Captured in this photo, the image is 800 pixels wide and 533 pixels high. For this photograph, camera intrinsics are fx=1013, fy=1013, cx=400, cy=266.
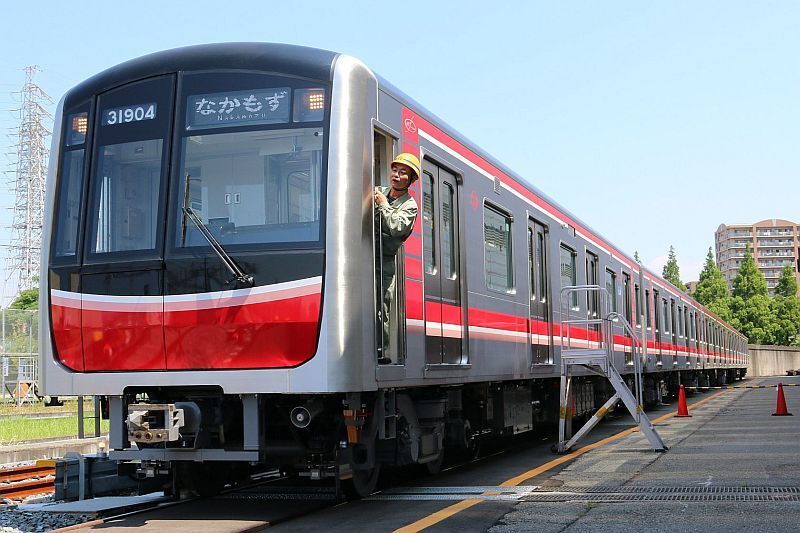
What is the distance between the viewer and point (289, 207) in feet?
24.2

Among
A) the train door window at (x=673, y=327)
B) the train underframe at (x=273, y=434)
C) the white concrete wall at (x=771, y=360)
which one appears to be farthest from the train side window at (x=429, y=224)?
the white concrete wall at (x=771, y=360)

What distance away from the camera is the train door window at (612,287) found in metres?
18.3

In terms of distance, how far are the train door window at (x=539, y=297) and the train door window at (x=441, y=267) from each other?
2961mm

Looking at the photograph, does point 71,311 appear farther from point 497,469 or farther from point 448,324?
point 497,469

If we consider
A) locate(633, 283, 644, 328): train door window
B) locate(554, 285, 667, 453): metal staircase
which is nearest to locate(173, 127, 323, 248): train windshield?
locate(554, 285, 667, 453): metal staircase

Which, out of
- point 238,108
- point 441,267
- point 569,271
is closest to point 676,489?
point 441,267

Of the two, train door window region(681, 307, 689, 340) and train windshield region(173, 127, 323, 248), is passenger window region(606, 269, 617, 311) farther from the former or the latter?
train windshield region(173, 127, 323, 248)

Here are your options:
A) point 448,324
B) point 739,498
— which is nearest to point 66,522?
point 448,324

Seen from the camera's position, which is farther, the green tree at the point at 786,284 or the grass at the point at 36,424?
the green tree at the point at 786,284

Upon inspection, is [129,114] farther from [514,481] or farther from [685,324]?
[685,324]

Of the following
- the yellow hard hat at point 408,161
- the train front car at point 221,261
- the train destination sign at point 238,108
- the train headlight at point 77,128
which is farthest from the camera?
the train headlight at point 77,128

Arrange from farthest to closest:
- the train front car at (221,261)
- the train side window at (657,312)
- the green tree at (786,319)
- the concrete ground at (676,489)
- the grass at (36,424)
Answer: the green tree at (786,319)
the train side window at (657,312)
the grass at (36,424)
the train front car at (221,261)
the concrete ground at (676,489)

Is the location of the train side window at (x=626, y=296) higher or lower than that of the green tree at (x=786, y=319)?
lower

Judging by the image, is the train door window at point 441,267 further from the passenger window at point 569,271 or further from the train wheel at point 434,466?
the passenger window at point 569,271
